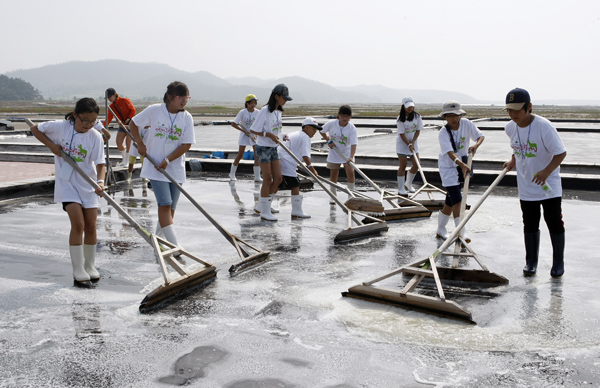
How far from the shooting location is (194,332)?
3982mm

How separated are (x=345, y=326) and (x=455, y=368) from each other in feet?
2.95

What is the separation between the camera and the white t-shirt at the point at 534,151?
520 cm

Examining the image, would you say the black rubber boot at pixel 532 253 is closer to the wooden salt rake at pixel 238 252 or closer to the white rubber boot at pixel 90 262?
the wooden salt rake at pixel 238 252

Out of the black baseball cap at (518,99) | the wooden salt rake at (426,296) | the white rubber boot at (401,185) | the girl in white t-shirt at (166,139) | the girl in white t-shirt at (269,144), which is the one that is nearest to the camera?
the wooden salt rake at (426,296)

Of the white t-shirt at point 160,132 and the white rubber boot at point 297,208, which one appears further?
the white rubber boot at point 297,208

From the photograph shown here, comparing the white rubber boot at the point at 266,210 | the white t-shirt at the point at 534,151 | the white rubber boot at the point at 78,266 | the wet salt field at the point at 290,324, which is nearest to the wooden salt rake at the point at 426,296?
the wet salt field at the point at 290,324

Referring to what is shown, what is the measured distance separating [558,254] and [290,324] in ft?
8.93

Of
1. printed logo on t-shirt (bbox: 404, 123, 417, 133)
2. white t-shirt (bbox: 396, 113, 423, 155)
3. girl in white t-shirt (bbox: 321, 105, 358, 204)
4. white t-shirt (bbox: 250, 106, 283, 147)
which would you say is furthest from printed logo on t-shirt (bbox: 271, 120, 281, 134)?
printed logo on t-shirt (bbox: 404, 123, 417, 133)

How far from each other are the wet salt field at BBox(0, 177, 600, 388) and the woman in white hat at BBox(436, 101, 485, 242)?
473 millimetres

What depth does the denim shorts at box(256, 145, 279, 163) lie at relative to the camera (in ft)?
26.2

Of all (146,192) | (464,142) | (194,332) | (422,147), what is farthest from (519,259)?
(422,147)

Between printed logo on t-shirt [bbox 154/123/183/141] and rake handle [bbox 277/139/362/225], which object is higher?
printed logo on t-shirt [bbox 154/123/183/141]

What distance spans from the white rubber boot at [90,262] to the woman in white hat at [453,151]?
384 centimetres

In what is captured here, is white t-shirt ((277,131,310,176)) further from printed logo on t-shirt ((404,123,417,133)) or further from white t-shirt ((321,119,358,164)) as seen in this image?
printed logo on t-shirt ((404,123,417,133))
